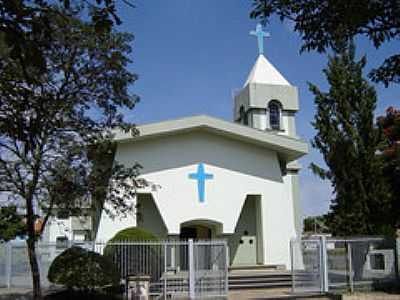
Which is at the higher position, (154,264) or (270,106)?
(270,106)

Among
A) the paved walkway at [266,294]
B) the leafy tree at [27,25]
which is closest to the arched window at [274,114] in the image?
the paved walkway at [266,294]

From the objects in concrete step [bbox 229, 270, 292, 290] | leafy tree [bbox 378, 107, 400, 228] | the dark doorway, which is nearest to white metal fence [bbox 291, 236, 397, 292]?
leafy tree [bbox 378, 107, 400, 228]

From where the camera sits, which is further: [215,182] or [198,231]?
[198,231]

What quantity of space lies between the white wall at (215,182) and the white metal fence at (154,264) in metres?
3.02

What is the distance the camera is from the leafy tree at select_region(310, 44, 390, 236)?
56.4 ft

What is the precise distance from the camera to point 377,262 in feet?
54.1

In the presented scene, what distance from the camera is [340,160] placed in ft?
57.5

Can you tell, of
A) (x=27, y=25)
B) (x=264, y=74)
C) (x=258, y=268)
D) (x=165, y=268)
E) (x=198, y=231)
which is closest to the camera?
(x=27, y=25)

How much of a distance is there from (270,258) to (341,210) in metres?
4.91

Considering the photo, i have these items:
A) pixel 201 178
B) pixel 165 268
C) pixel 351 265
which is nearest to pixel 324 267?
pixel 351 265

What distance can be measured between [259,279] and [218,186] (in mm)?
4199

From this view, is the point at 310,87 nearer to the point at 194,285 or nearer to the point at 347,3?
the point at 194,285

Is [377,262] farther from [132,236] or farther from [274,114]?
[274,114]

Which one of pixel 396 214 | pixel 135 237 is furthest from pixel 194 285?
pixel 396 214
